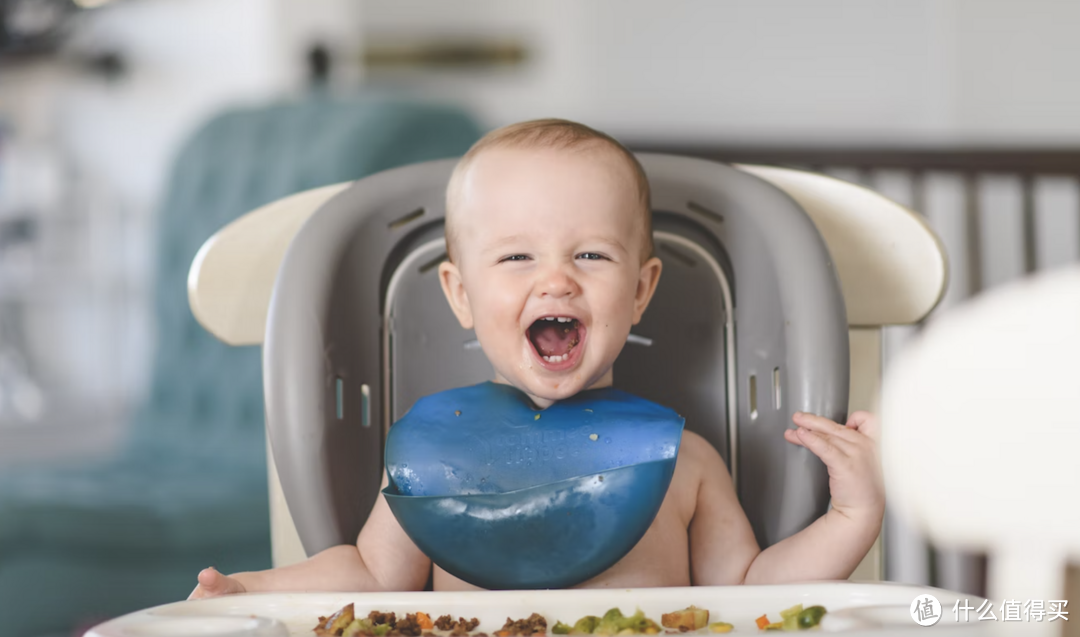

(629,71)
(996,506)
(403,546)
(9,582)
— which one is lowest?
(9,582)

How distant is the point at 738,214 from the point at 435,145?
876 millimetres

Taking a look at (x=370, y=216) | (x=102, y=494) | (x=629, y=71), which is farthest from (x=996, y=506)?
(x=629, y=71)

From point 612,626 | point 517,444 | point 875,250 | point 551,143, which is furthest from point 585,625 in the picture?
point 875,250

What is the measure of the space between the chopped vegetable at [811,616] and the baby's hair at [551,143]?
21 centimetres

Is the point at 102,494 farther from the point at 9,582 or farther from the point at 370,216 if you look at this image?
the point at 370,216

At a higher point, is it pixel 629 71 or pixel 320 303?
pixel 629 71

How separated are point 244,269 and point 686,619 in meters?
0.39

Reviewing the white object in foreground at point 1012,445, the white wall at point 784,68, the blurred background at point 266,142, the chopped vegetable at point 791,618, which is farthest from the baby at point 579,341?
the white wall at point 784,68

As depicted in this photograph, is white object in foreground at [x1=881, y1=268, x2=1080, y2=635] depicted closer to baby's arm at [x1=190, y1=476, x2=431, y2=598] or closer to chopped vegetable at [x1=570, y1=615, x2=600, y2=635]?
chopped vegetable at [x1=570, y1=615, x2=600, y2=635]

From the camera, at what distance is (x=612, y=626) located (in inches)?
16.9

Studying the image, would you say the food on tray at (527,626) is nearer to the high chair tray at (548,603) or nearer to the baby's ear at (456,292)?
the high chair tray at (548,603)

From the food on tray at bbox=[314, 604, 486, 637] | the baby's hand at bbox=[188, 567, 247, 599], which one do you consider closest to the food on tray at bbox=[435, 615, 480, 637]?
the food on tray at bbox=[314, 604, 486, 637]

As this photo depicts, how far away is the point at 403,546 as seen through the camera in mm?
583

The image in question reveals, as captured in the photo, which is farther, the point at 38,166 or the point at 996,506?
the point at 38,166
